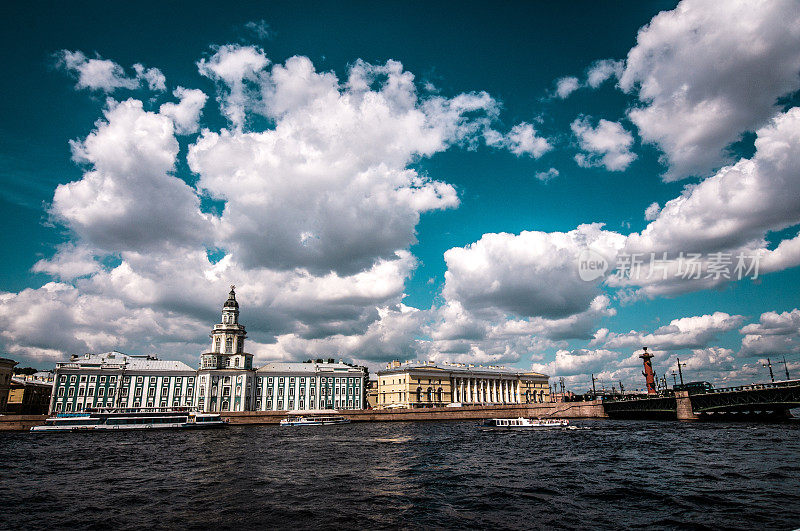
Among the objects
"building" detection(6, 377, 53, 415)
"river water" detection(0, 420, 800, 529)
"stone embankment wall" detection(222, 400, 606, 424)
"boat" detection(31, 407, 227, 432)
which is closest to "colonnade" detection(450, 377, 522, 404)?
"stone embankment wall" detection(222, 400, 606, 424)

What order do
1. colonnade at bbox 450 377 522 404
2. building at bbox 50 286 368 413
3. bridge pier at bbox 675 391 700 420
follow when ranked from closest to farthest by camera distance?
bridge pier at bbox 675 391 700 420
building at bbox 50 286 368 413
colonnade at bbox 450 377 522 404

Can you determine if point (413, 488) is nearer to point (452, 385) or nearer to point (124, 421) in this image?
point (124, 421)

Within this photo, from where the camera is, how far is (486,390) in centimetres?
13000

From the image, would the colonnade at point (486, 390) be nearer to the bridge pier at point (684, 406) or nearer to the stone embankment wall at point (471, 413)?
the stone embankment wall at point (471, 413)

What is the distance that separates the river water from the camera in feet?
51.4

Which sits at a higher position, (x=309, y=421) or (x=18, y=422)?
(x=18, y=422)

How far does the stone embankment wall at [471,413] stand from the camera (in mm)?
91562

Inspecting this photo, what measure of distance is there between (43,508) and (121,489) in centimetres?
388

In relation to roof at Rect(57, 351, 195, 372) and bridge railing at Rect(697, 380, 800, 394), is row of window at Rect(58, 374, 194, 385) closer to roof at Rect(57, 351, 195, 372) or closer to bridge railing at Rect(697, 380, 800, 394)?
roof at Rect(57, 351, 195, 372)

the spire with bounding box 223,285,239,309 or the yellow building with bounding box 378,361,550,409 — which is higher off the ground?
the spire with bounding box 223,285,239,309

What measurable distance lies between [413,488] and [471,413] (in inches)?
3091

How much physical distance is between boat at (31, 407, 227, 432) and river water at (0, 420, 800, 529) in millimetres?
34214

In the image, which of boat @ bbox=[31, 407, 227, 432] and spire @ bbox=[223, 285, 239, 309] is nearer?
boat @ bbox=[31, 407, 227, 432]

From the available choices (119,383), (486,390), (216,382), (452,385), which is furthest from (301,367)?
(486,390)
